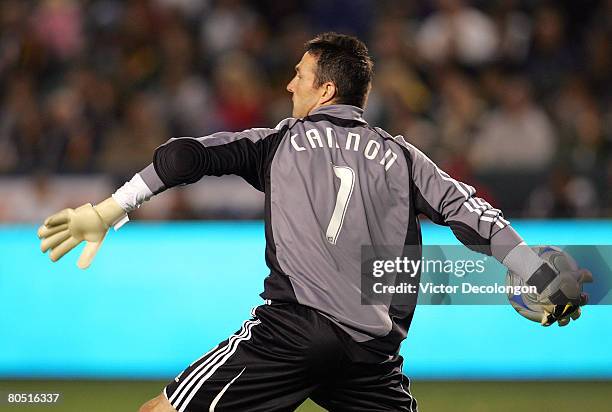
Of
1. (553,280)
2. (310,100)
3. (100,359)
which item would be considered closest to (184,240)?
(100,359)

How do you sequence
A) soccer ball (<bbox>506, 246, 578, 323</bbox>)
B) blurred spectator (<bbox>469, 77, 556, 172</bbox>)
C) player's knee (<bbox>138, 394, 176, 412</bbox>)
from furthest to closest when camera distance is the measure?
blurred spectator (<bbox>469, 77, 556, 172</bbox>) < soccer ball (<bbox>506, 246, 578, 323</bbox>) < player's knee (<bbox>138, 394, 176, 412</bbox>)

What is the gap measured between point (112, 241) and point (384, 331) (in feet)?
12.8

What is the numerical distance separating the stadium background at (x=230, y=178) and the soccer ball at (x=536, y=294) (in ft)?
7.57

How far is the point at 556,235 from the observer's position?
7.94m

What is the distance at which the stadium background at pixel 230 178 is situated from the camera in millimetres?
7492

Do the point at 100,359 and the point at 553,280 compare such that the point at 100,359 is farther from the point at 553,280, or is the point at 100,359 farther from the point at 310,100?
the point at 553,280

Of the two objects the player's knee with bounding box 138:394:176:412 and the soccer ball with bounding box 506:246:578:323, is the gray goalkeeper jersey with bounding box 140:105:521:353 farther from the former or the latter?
the player's knee with bounding box 138:394:176:412

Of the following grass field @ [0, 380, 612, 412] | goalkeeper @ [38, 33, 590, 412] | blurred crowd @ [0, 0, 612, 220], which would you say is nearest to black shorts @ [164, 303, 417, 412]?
goalkeeper @ [38, 33, 590, 412]

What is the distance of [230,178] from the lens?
984 centimetres

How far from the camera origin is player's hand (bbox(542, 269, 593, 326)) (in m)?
4.11

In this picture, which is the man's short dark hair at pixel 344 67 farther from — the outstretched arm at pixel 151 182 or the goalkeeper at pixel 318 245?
the outstretched arm at pixel 151 182

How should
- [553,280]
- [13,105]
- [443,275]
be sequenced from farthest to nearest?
1. [13,105]
2. [443,275]
3. [553,280]

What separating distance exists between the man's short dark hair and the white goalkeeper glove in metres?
0.98

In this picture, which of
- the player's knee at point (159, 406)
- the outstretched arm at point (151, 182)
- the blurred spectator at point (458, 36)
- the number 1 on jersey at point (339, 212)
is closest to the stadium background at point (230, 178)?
the blurred spectator at point (458, 36)
